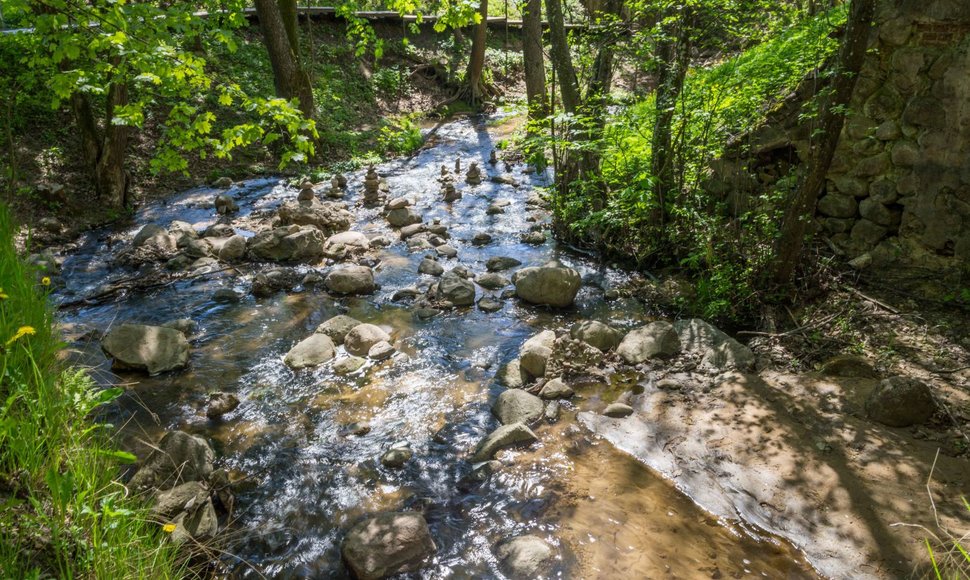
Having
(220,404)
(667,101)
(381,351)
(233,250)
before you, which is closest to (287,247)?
(233,250)

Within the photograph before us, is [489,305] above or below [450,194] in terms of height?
below

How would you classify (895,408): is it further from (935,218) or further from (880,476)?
(935,218)

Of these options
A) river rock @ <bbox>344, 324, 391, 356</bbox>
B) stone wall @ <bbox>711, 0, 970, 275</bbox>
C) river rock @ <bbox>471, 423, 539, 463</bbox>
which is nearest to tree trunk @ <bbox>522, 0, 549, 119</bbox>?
stone wall @ <bbox>711, 0, 970, 275</bbox>

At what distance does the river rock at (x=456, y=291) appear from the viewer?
20.0 ft

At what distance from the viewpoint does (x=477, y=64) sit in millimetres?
17078

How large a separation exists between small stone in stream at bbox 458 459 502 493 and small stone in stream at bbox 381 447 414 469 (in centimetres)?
45

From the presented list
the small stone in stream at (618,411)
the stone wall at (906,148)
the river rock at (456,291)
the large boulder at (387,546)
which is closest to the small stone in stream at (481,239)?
the river rock at (456,291)

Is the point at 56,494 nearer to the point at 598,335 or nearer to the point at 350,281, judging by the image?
the point at 598,335

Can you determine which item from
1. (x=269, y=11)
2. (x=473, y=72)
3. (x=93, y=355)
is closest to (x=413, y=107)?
(x=473, y=72)

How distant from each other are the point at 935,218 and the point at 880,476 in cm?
266

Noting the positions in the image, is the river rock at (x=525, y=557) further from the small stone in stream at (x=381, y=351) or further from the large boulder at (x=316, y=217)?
the large boulder at (x=316, y=217)

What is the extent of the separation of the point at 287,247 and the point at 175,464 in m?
4.69

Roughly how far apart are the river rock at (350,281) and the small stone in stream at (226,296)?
1.09 metres

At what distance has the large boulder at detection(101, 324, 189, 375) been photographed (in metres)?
4.75
